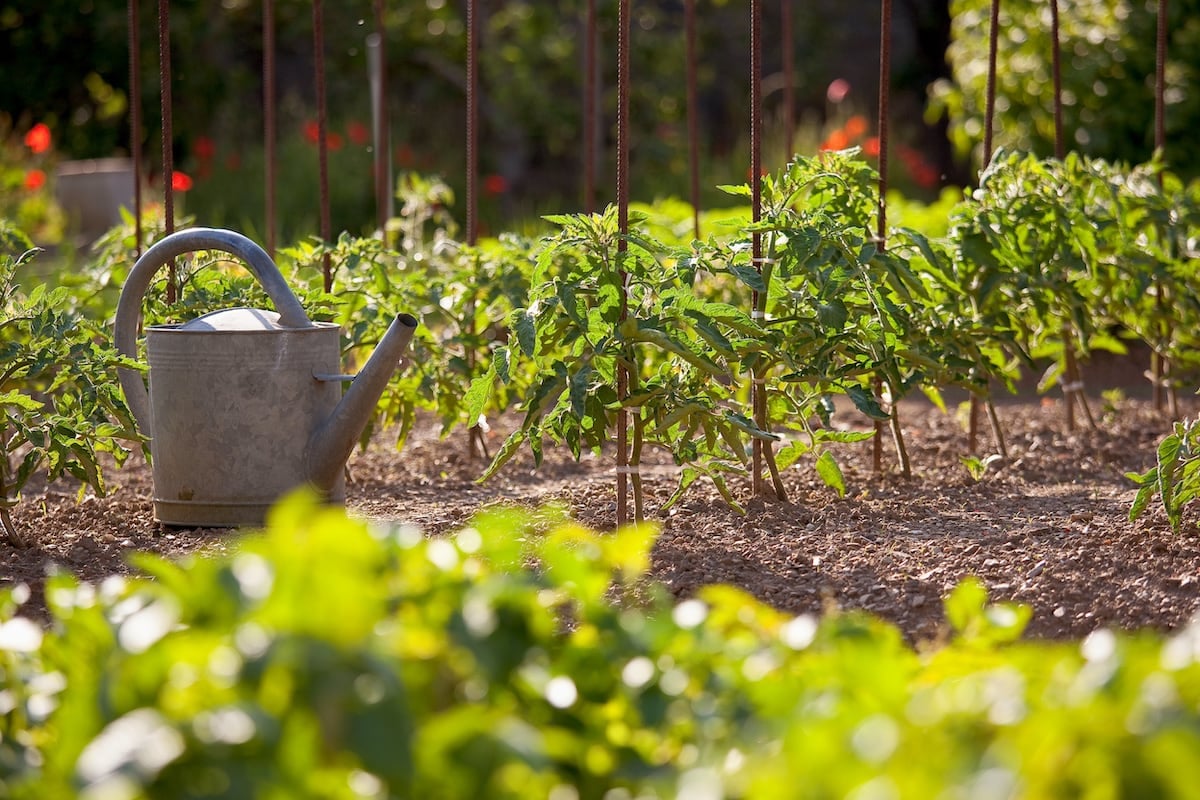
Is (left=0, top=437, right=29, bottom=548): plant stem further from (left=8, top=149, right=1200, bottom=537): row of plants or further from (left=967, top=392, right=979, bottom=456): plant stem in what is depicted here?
(left=967, top=392, right=979, bottom=456): plant stem

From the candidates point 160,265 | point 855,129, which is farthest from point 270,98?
point 855,129

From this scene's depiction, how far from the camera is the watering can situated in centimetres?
293

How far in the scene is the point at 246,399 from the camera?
9.66 ft

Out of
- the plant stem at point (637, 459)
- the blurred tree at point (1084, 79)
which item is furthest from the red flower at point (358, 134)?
the plant stem at point (637, 459)

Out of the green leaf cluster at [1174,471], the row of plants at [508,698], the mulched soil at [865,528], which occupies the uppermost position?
the row of plants at [508,698]

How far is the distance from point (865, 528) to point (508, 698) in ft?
5.99

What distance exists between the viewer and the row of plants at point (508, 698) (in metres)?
0.90

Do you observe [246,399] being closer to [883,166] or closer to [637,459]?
[637,459]

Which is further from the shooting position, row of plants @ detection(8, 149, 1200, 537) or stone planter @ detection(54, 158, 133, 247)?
stone planter @ detection(54, 158, 133, 247)

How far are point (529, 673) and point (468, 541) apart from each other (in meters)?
0.17

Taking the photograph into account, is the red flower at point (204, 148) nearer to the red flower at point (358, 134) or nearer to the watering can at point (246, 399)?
the red flower at point (358, 134)

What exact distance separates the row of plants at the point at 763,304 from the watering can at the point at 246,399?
0.73 feet

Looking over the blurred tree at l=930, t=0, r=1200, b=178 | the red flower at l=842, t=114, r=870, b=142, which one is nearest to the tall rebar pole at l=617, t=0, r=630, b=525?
the blurred tree at l=930, t=0, r=1200, b=178

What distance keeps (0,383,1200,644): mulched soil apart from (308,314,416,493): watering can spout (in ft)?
0.69
